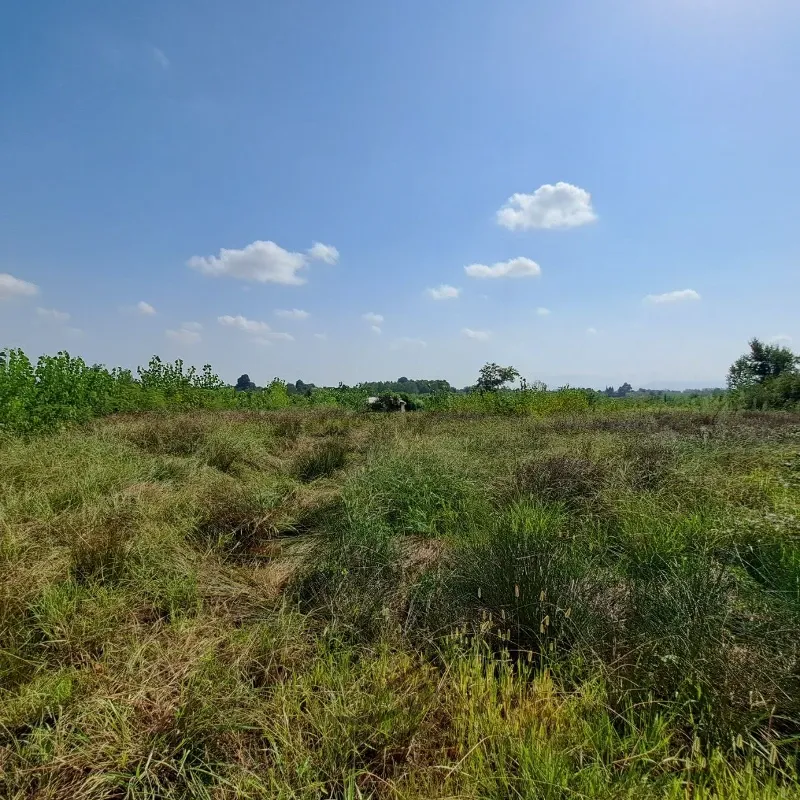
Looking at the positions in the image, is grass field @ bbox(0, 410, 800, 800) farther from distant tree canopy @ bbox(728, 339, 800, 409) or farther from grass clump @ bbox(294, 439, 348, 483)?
distant tree canopy @ bbox(728, 339, 800, 409)

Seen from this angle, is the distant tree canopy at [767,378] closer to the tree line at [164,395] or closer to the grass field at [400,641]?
the tree line at [164,395]

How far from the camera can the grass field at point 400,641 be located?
149 centimetres

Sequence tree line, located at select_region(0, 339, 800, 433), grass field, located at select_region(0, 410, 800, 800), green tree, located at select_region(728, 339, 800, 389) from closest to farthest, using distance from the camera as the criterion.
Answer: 1. grass field, located at select_region(0, 410, 800, 800)
2. tree line, located at select_region(0, 339, 800, 433)
3. green tree, located at select_region(728, 339, 800, 389)

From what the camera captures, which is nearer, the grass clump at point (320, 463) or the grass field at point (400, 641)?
the grass field at point (400, 641)

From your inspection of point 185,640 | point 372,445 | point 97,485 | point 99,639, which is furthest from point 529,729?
point 372,445

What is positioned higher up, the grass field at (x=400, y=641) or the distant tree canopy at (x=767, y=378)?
the distant tree canopy at (x=767, y=378)

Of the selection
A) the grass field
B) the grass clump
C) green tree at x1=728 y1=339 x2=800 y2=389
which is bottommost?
the grass field

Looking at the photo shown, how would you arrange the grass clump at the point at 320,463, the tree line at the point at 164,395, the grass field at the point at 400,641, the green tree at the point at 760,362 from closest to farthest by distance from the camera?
the grass field at the point at 400,641, the grass clump at the point at 320,463, the tree line at the point at 164,395, the green tree at the point at 760,362

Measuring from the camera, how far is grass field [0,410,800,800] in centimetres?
149

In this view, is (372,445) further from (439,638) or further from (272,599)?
(439,638)

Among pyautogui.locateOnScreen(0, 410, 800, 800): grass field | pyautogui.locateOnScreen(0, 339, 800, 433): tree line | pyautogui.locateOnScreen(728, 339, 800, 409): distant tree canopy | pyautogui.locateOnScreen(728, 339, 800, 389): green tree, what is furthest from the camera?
pyautogui.locateOnScreen(728, 339, 800, 389): green tree

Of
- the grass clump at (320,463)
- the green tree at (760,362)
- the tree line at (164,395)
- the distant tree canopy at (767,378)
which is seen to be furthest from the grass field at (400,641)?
the green tree at (760,362)

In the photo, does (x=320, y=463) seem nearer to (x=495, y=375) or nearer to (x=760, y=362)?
(x=495, y=375)

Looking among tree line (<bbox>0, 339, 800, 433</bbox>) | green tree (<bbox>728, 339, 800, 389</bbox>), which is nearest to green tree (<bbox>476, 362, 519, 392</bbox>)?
tree line (<bbox>0, 339, 800, 433</bbox>)
